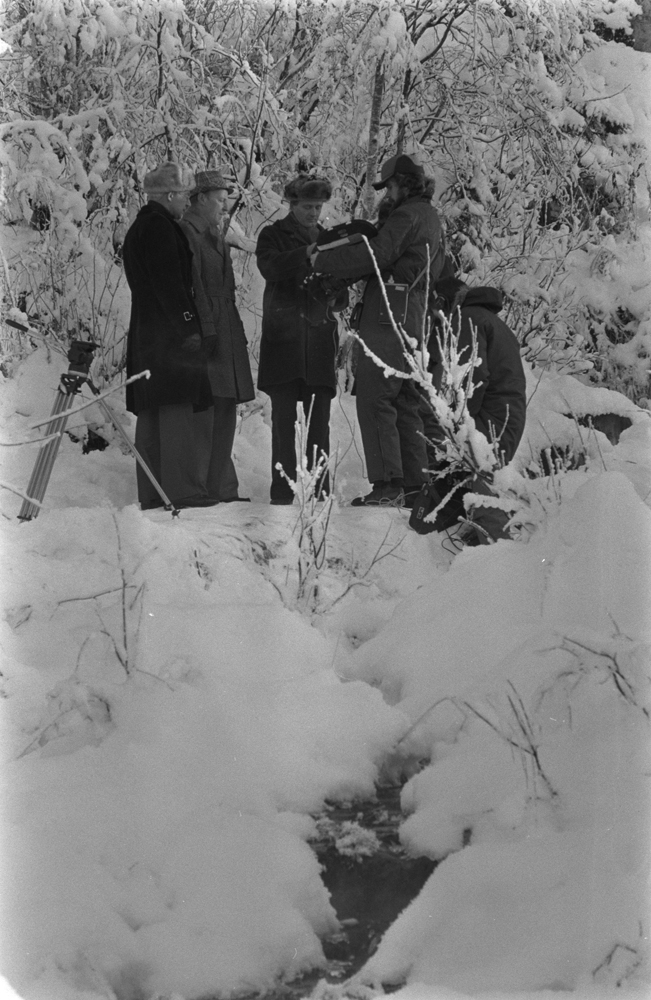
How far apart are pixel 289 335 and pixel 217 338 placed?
34 centimetres

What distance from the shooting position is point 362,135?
26.8 feet

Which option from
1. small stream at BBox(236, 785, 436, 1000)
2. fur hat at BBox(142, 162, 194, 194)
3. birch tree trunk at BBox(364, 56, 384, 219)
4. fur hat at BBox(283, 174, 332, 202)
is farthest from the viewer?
birch tree trunk at BBox(364, 56, 384, 219)

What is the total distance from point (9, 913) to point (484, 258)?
7.00 metres

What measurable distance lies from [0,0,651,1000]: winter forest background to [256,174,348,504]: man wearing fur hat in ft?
1.37

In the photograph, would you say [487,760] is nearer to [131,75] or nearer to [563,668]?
[563,668]

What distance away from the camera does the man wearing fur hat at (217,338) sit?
19.4 ft

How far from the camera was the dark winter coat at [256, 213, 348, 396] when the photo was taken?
5.95 metres

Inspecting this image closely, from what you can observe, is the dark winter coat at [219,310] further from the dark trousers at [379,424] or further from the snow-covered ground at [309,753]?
the snow-covered ground at [309,753]

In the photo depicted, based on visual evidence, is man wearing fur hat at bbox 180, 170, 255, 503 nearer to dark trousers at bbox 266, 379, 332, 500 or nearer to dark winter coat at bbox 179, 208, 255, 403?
dark winter coat at bbox 179, 208, 255, 403

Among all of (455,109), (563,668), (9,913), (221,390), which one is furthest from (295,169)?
(9,913)

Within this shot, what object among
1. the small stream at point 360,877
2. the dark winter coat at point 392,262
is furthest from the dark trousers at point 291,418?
the small stream at point 360,877

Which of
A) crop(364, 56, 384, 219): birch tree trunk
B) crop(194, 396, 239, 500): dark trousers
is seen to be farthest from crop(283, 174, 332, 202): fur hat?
crop(364, 56, 384, 219): birch tree trunk

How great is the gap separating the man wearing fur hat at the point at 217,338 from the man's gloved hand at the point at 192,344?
0.53 ft

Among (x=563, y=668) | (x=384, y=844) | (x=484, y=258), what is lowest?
(x=384, y=844)
